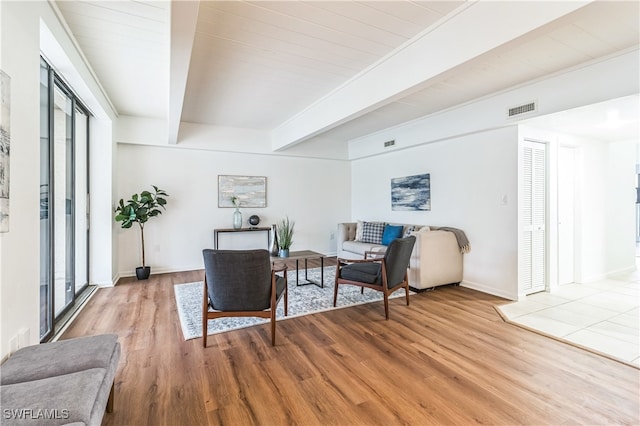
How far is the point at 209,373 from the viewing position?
6.97ft

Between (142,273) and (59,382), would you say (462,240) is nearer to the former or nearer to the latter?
(59,382)

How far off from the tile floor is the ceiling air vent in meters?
2.31

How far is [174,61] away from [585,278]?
6.07m

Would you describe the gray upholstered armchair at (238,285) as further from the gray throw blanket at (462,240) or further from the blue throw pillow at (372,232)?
the blue throw pillow at (372,232)

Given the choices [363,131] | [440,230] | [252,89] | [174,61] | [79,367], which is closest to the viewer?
[79,367]

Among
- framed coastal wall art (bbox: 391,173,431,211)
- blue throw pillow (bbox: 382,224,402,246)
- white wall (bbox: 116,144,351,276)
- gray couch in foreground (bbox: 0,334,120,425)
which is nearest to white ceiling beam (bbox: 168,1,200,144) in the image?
gray couch in foreground (bbox: 0,334,120,425)

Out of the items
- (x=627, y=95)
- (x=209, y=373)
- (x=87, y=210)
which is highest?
(x=627, y=95)

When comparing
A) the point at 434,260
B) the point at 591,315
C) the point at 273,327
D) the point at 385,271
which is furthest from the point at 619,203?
the point at 273,327

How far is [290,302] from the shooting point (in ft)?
11.8

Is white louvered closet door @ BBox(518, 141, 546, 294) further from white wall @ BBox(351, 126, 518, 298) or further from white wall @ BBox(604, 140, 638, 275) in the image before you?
white wall @ BBox(604, 140, 638, 275)

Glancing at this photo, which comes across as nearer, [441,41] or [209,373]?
[209,373]

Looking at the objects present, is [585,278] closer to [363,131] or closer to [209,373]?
[363,131]

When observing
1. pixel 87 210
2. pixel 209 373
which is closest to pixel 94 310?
pixel 87 210

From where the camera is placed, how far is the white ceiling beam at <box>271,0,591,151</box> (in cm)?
181
